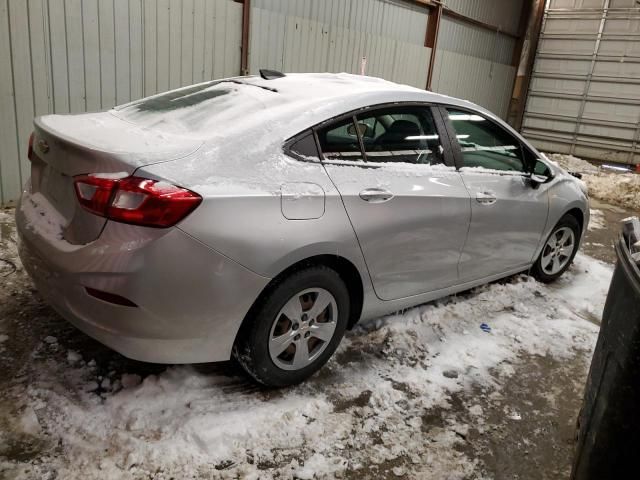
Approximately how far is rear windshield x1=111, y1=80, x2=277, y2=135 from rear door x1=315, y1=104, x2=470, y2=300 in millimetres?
479

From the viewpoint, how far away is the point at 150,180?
2.06 m

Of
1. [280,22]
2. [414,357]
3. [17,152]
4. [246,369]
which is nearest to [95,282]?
[246,369]

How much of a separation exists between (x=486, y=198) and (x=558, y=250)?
1.58m

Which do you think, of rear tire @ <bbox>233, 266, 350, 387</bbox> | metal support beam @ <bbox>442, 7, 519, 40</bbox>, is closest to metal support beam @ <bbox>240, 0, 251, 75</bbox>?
rear tire @ <bbox>233, 266, 350, 387</bbox>

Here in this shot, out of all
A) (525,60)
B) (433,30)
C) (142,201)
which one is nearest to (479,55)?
(525,60)

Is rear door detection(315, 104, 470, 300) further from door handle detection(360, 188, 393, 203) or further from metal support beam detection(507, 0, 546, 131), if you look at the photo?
metal support beam detection(507, 0, 546, 131)

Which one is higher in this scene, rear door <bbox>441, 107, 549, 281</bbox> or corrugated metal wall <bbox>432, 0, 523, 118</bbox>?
corrugated metal wall <bbox>432, 0, 523, 118</bbox>

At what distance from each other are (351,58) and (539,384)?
6856 mm

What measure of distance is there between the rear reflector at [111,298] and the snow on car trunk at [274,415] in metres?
0.60

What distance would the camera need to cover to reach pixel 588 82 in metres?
13.5

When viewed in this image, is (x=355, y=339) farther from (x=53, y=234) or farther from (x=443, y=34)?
(x=443, y=34)

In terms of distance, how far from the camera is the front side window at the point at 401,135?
112 inches

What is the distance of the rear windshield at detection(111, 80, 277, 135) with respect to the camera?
2.56 metres

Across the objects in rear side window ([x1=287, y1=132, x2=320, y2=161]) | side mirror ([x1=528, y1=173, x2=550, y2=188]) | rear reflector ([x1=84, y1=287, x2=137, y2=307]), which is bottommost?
rear reflector ([x1=84, y1=287, x2=137, y2=307])
